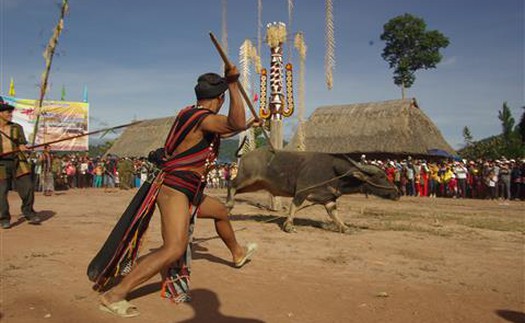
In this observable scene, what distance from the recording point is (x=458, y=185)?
744 inches

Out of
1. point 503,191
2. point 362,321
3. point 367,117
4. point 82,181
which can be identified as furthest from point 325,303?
point 367,117

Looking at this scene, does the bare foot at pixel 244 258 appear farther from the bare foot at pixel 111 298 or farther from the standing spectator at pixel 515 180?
the standing spectator at pixel 515 180

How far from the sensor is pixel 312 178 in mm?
8336

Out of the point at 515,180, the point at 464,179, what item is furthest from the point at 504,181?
the point at 464,179

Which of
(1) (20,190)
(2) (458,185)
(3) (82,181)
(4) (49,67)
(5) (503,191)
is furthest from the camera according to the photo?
(3) (82,181)

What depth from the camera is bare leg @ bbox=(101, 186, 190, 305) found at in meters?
3.54

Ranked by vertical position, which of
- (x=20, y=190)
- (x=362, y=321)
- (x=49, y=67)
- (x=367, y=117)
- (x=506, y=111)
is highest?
(x=506, y=111)

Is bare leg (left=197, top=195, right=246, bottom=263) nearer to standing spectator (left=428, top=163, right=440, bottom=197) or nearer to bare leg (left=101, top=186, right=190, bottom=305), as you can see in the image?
bare leg (left=101, top=186, right=190, bottom=305)

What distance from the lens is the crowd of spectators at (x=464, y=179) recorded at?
17.4 meters

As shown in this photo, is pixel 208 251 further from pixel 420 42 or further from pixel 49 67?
pixel 420 42

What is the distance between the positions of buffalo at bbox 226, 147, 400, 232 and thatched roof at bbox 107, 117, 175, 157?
2822cm

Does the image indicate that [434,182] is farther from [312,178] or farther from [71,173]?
[71,173]

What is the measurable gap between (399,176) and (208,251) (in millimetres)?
15374

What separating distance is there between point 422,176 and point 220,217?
1693 centimetres
